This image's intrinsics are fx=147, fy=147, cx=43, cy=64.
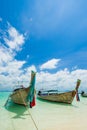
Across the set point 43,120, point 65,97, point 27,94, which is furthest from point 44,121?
point 65,97

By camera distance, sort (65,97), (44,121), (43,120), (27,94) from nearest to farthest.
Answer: (44,121) < (43,120) < (27,94) < (65,97)

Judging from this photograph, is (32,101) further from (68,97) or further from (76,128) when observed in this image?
(68,97)

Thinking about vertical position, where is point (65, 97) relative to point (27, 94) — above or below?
below

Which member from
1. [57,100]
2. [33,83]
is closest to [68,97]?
[57,100]

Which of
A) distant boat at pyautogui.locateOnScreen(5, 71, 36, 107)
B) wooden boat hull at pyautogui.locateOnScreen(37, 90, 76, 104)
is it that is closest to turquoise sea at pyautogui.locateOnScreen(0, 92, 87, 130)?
distant boat at pyautogui.locateOnScreen(5, 71, 36, 107)

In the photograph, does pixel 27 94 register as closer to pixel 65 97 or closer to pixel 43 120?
pixel 43 120

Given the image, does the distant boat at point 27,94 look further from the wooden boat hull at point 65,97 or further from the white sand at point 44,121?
the wooden boat hull at point 65,97

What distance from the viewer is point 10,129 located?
260 inches

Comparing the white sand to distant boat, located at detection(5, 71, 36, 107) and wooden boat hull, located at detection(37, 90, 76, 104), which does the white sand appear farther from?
wooden boat hull, located at detection(37, 90, 76, 104)

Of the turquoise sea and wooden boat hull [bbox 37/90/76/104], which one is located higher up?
wooden boat hull [bbox 37/90/76/104]

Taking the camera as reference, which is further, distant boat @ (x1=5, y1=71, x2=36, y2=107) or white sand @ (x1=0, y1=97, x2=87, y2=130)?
distant boat @ (x1=5, y1=71, x2=36, y2=107)

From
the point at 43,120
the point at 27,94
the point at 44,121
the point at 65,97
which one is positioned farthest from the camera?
the point at 65,97

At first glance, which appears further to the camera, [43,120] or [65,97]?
[65,97]

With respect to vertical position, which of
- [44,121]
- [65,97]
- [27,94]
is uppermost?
[27,94]
